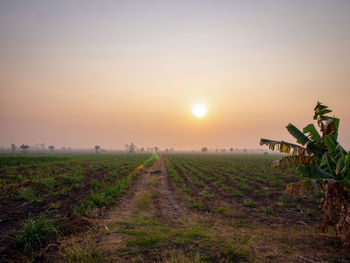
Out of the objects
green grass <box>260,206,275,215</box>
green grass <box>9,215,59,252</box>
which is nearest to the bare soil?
green grass <box>260,206,275,215</box>

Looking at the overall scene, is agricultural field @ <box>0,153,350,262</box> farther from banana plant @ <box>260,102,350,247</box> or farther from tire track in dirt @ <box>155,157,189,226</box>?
banana plant @ <box>260,102,350,247</box>

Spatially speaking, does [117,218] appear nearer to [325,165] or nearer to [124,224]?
[124,224]

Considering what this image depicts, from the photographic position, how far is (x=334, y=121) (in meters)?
6.62

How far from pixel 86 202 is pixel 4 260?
523 centimetres

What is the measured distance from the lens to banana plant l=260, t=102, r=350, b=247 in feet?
16.6

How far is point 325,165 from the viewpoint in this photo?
612 centimetres

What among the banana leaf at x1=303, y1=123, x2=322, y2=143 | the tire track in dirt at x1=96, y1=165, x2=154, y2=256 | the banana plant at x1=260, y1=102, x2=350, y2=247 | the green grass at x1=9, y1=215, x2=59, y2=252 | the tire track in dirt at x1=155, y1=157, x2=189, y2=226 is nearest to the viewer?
the banana plant at x1=260, y1=102, x2=350, y2=247

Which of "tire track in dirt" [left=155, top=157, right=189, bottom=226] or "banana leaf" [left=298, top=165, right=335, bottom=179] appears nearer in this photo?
"banana leaf" [left=298, top=165, right=335, bottom=179]

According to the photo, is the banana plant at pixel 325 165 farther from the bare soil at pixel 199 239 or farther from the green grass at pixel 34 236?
the green grass at pixel 34 236

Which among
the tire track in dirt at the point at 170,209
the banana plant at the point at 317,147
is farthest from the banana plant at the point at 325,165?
the tire track in dirt at the point at 170,209

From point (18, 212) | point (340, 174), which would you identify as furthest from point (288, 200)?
point (18, 212)

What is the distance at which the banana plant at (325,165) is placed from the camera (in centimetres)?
505

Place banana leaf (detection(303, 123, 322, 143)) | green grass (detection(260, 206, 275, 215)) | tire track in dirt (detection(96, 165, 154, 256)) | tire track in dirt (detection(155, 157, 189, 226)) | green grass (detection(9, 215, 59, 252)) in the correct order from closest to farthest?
green grass (detection(9, 215, 59, 252)) < tire track in dirt (detection(96, 165, 154, 256)) < banana leaf (detection(303, 123, 322, 143)) < tire track in dirt (detection(155, 157, 189, 226)) < green grass (detection(260, 206, 275, 215))

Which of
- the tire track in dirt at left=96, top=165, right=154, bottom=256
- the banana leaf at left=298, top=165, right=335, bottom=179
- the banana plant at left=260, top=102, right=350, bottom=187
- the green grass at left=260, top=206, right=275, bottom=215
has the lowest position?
the tire track in dirt at left=96, top=165, right=154, bottom=256
